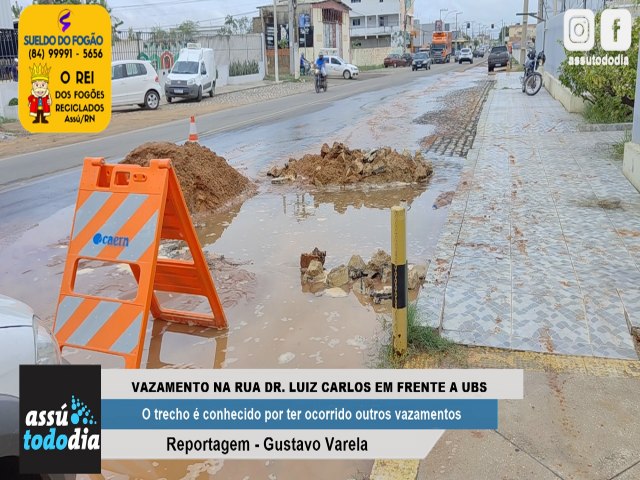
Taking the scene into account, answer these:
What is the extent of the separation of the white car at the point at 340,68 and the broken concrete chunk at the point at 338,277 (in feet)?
142

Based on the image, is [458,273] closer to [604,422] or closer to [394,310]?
[394,310]

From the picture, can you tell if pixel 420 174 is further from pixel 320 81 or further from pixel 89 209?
pixel 320 81

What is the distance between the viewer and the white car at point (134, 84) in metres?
24.4

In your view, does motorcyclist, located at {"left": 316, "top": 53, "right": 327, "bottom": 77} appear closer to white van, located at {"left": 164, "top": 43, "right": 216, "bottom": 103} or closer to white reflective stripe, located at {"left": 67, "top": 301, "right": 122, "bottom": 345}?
white van, located at {"left": 164, "top": 43, "right": 216, "bottom": 103}

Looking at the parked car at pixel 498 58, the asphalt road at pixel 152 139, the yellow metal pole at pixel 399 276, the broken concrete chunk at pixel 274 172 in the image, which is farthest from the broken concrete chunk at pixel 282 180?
the parked car at pixel 498 58

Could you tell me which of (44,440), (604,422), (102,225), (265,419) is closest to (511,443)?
(604,422)

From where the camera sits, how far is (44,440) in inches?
99.3

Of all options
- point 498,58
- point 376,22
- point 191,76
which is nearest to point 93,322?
point 191,76

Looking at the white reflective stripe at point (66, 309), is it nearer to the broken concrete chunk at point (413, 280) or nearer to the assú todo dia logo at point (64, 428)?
the assú todo dia logo at point (64, 428)

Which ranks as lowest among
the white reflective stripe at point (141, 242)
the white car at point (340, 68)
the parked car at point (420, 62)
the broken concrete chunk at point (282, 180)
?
the broken concrete chunk at point (282, 180)

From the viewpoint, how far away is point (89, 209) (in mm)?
4383

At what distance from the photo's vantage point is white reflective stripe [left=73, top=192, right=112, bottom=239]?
4.35 m

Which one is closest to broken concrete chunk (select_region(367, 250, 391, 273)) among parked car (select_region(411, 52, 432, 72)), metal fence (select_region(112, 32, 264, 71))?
metal fence (select_region(112, 32, 264, 71))

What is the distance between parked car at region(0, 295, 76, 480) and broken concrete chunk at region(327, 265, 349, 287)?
10.9ft
